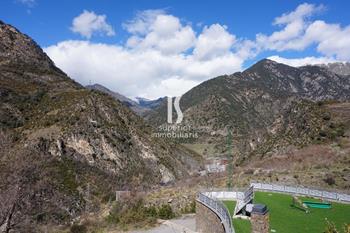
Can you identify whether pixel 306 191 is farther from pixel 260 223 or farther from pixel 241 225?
pixel 260 223

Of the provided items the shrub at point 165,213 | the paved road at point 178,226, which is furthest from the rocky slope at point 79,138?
the paved road at point 178,226

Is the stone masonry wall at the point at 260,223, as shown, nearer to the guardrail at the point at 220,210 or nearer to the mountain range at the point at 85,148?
the guardrail at the point at 220,210

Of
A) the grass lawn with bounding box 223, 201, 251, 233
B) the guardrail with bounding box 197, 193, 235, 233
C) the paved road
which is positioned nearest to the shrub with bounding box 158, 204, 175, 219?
the paved road

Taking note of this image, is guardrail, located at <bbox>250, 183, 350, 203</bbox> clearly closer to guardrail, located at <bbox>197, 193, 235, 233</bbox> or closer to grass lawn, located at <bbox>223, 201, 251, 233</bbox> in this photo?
guardrail, located at <bbox>197, 193, 235, 233</bbox>

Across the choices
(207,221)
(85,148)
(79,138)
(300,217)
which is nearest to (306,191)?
(300,217)

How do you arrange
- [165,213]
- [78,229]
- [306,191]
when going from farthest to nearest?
[165,213] → [78,229] → [306,191]

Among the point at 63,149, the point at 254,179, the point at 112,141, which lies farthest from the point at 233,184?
the point at 112,141

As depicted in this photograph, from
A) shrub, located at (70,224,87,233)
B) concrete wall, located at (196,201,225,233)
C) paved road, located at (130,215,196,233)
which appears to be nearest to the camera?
concrete wall, located at (196,201,225,233)
